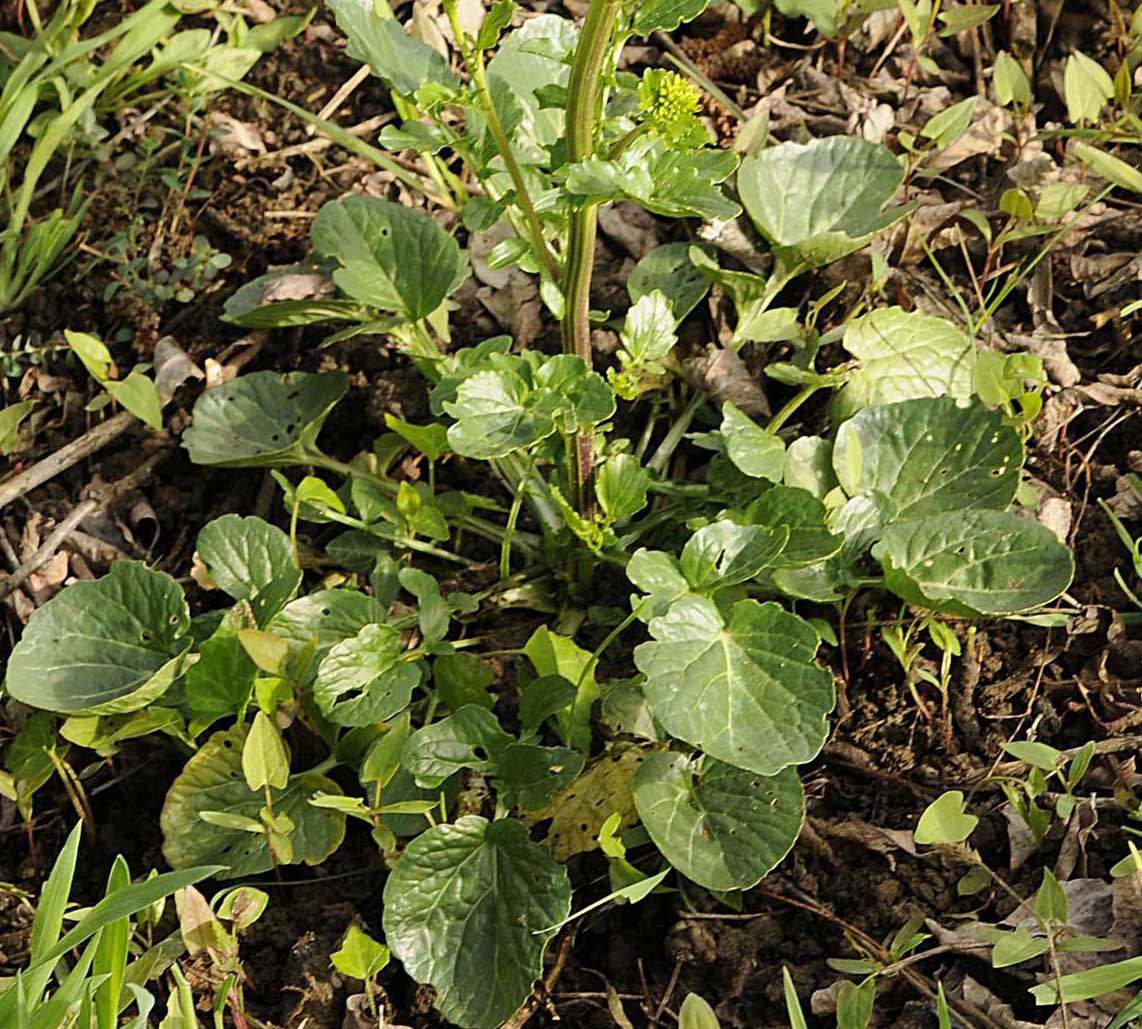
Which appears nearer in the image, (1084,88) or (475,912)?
(475,912)

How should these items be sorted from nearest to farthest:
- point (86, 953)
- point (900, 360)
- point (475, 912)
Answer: point (86, 953), point (475, 912), point (900, 360)

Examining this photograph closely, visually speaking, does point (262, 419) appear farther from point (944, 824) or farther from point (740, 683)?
point (944, 824)

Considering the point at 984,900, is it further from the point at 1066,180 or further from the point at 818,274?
the point at 1066,180

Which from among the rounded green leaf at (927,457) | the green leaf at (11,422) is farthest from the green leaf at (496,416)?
the green leaf at (11,422)

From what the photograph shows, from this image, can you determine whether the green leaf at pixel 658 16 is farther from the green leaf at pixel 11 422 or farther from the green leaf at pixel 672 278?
the green leaf at pixel 11 422

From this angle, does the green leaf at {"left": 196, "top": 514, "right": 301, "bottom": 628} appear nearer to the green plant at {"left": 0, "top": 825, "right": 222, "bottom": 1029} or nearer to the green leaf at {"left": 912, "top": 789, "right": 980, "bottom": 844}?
the green plant at {"left": 0, "top": 825, "right": 222, "bottom": 1029}

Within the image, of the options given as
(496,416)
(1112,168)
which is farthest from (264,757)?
(1112,168)

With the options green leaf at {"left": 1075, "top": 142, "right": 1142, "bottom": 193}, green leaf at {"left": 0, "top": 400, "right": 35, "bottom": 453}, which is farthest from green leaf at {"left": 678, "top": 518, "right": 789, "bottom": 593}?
green leaf at {"left": 0, "top": 400, "right": 35, "bottom": 453}
